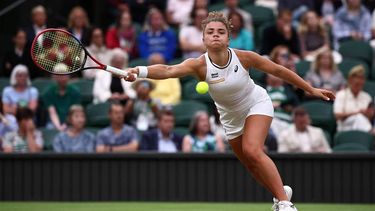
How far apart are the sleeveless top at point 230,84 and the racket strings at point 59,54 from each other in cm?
104

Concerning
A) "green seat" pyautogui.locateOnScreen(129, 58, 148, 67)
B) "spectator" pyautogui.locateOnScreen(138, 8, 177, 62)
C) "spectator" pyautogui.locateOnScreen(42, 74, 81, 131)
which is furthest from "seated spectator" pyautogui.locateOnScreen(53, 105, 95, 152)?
"spectator" pyautogui.locateOnScreen(138, 8, 177, 62)

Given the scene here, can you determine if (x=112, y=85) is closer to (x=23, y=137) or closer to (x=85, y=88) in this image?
(x=85, y=88)

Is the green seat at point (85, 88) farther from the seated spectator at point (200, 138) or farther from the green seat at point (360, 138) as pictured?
the green seat at point (360, 138)

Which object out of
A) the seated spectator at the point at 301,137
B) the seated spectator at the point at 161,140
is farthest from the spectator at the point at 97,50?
the seated spectator at the point at 301,137

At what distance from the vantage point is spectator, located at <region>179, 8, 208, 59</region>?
14055 mm

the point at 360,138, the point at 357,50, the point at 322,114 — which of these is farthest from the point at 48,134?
the point at 357,50

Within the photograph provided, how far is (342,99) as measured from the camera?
12.5m

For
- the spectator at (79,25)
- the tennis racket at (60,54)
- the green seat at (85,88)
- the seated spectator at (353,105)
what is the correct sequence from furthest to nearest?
the spectator at (79,25), the green seat at (85,88), the seated spectator at (353,105), the tennis racket at (60,54)

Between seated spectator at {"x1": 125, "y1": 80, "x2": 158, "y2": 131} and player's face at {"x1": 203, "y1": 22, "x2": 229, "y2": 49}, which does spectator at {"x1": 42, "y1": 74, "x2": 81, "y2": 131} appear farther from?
player's face at {"x1": 203, "y1": 22, "x2": 229, "y2": 49}

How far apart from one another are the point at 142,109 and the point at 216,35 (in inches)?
186

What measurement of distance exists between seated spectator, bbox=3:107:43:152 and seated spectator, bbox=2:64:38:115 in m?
0.66

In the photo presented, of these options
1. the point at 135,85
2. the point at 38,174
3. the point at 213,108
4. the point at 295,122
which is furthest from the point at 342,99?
the point at 38,174

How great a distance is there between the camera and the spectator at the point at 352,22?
14.4m

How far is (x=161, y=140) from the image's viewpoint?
12.1 meters
